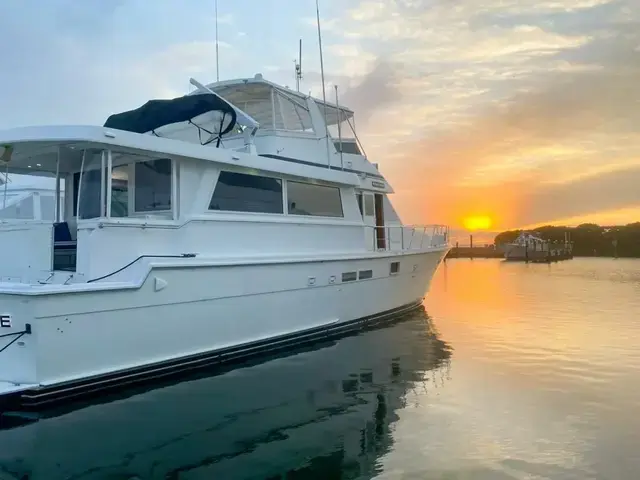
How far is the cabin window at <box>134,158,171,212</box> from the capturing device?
23.4 feet

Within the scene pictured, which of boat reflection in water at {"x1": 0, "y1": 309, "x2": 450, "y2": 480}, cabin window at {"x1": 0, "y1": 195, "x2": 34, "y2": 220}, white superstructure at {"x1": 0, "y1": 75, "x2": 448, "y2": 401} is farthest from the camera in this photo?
cabin window at {"x1": 0, "y1": 195, "x2": 34, "y2": 220}

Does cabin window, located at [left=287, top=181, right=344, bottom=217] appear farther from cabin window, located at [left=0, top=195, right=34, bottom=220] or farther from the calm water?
cabin window, located at [left=0, top=195, right=34, bottom=220]

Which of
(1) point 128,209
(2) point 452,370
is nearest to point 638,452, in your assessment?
(2) point 452,370

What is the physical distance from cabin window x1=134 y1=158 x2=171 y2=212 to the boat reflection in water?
2.41m

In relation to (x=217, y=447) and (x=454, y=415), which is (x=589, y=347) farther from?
(x=217, y=447)

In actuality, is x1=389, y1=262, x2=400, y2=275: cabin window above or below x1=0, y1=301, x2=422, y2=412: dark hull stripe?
above

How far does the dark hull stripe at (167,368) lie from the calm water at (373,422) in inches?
8.8

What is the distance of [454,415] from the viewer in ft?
18.6

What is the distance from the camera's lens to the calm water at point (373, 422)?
446cm

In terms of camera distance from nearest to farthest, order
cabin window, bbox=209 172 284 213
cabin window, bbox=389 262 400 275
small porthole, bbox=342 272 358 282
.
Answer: cabin window, bbox=209 172 284 213 < small porthole, bbox=342 272 358 282 < cabin window, bbox=389 262 400 275

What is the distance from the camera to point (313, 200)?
9.15 meters

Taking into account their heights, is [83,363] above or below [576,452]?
above

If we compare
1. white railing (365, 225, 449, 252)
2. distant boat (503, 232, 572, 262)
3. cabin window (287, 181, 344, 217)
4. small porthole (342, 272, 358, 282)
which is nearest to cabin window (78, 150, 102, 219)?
cabin window (287, 181, 344, 217)

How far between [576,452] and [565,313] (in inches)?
373
